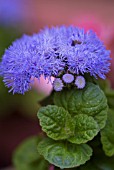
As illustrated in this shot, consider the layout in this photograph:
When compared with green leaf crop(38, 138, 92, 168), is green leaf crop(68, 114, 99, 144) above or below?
above

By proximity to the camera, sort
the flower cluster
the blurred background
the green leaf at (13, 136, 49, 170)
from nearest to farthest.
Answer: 1. the flower cluster
2. the green leaf at (13, 136, 49, 170)
3. the blurred background

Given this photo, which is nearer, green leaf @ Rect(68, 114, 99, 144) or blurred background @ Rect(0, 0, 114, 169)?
green leaf @ Rect(68, 114, 99, 144)

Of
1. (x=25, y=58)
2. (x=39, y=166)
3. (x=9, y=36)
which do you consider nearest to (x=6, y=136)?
(x=9, y=36)

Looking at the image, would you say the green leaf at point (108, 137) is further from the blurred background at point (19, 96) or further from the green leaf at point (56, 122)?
the blurred background at point (19, 96)

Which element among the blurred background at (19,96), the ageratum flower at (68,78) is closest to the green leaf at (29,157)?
the ageratum flower at (68,78)

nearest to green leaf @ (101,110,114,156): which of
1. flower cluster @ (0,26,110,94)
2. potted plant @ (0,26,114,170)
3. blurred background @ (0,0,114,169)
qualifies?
potted plant @ (0,26,114,170)

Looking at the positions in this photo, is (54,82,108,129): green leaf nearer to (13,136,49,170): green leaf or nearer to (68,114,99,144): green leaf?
(68,114,99,144): green leaf

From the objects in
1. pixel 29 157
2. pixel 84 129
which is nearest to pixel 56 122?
pixel 84 129
